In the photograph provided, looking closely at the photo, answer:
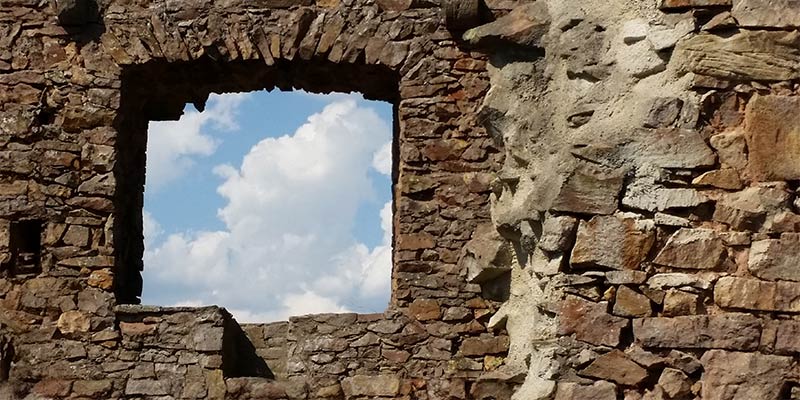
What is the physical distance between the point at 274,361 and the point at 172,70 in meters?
2.34

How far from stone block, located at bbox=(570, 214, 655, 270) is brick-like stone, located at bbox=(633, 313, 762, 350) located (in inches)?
6.5

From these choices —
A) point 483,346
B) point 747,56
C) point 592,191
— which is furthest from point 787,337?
point 483,346

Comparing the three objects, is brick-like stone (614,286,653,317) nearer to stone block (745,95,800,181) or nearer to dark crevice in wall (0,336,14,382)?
stone block (745,95,800,181)

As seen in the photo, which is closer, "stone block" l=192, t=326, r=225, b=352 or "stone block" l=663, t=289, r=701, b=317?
"stone block" l=663, t=289, r=701, b=317

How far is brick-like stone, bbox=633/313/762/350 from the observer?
2328 millimetres

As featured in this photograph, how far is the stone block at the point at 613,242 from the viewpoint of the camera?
2.44 meters

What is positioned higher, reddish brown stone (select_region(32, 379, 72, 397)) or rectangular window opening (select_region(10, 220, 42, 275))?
rectangular window opening (select_region(10, 220, 42, 275))

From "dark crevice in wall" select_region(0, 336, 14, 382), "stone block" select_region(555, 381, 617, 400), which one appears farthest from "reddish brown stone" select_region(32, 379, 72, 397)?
"stone block" select_region(555, 381, 617, 400)

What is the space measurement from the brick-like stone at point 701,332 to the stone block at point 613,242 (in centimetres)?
17

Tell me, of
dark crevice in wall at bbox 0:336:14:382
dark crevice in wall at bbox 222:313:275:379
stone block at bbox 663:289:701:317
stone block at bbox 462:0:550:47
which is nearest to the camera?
stone block at bbox 663:289:701:317

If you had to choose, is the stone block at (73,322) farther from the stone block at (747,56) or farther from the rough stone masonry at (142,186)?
the stone block at (747,56)

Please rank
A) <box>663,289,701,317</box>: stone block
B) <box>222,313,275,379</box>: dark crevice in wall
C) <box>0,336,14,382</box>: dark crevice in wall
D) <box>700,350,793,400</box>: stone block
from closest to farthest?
<box>700,350,793,400</box>: stone block, <box>663,289,701,317</box>: stone block, <box>0,336,14,382</box>: dark crevice in wall, <box>222,313,275,379</box>: dark crevice in wall

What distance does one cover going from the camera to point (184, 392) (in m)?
6.42

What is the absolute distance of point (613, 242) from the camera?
246 cm
